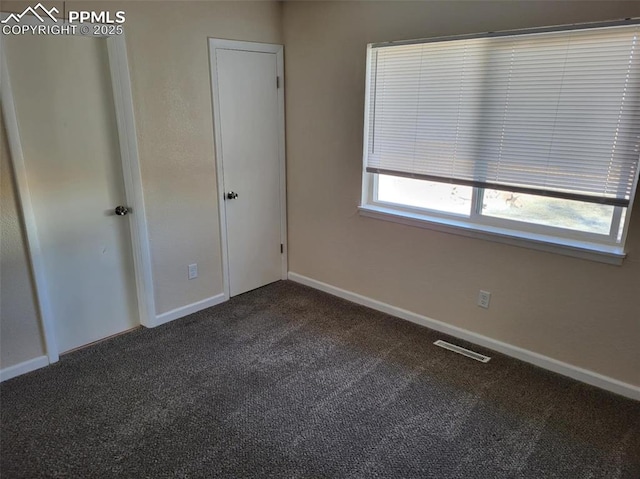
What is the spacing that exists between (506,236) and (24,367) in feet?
9.91

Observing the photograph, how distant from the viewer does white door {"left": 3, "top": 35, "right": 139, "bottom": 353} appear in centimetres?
239

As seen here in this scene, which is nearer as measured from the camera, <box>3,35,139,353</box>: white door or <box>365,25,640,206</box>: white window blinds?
<box>365,25,640,206</box>: white window blinds

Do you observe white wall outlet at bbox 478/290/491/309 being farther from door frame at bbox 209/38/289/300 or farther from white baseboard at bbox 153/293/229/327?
white baseboard at bbox 153/293/229/327

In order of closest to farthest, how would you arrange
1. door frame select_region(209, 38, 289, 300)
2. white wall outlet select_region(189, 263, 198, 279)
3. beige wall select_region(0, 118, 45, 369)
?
beige wall select_region(0, 118, 45, 369), door frame select_region(209, 38, 289, 300), white wall outlet select_region(189, 263, 198, 279)

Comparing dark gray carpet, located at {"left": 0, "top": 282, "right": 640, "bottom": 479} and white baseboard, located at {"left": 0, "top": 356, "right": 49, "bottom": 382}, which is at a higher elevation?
white baseboard, located at {"left": 0, "top": 356, "right": 49, "bottom": 382}

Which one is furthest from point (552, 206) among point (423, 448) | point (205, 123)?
point (205, 123)

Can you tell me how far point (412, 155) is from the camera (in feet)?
9.91

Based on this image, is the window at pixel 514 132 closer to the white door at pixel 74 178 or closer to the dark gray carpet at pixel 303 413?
the dark gray carpet at pixel 303 413

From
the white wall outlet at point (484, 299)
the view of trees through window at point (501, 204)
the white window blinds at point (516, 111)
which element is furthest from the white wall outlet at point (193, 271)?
the white wall outlet at point (484, 299)

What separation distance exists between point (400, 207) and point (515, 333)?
116cm

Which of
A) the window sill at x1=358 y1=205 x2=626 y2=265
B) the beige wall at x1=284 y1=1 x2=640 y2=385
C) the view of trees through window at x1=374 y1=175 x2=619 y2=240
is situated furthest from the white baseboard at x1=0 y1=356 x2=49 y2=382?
the view of trees through window at x1=374 y1=175 x2=619 y2=240

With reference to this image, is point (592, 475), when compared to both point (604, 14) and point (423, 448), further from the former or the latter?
point (604, 14)

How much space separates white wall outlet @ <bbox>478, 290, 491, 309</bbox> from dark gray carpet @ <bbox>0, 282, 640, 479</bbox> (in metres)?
0.36

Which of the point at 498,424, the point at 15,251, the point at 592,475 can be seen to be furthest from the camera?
the point at 15,251
